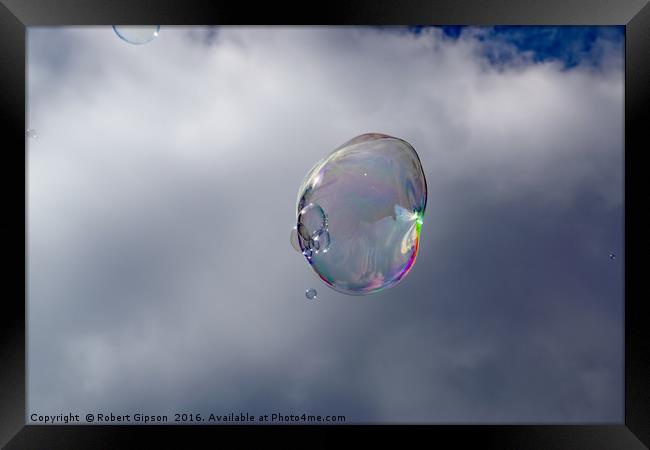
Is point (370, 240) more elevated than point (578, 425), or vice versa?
point (370, 240)

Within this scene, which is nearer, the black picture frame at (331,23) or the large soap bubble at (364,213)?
the large soap bubble at (364,213)

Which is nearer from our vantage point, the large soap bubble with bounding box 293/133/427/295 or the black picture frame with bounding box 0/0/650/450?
the large soap bubble with bounding box 293/133/427/295

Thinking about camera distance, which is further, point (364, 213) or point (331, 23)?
point (331, 23)

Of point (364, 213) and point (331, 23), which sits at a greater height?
point (331, 23)

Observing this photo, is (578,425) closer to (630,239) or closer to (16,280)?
(630,239)

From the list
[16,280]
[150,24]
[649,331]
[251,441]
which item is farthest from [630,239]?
[16,280]
